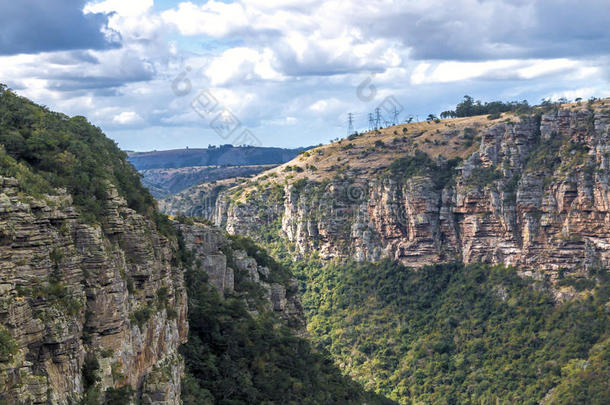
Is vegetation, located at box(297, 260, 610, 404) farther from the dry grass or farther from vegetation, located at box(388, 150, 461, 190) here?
the dry grass

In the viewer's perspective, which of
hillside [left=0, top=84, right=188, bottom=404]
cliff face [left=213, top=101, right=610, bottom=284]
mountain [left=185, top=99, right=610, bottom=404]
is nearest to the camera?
hillside [left=0, top=84, right=188, bottom=404]

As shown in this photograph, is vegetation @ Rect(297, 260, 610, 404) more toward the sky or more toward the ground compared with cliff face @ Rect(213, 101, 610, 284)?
more toward the ground

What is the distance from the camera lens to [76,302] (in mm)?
29531

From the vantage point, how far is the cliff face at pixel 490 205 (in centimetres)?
12369

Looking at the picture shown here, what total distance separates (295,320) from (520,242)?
6470cm

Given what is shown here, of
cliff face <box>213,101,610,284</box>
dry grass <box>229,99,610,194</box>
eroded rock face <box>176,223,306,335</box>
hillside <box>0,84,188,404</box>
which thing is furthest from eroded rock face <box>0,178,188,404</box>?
dry grass <box>229,99,610,194</box>

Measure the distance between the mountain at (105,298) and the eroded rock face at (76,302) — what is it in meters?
0.05

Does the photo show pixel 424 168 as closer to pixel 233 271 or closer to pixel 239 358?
pixel 233 271

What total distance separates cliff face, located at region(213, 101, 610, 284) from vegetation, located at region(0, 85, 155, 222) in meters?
92.4

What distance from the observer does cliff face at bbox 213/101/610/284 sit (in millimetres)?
123688

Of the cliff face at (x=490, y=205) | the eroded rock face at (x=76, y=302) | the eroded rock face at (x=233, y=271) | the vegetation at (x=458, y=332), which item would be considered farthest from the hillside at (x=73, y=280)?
the cliff face at (x=490, y=205)

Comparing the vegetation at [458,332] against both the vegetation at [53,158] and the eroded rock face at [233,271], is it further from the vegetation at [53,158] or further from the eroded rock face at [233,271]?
the vegetation at [53,158]

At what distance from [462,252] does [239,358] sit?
90914mm

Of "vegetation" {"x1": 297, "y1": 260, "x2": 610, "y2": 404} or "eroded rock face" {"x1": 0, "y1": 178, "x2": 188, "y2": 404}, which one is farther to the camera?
"vegetation" {"x1": 297, "y1": 260, "x2": 610, "y2": 404}
